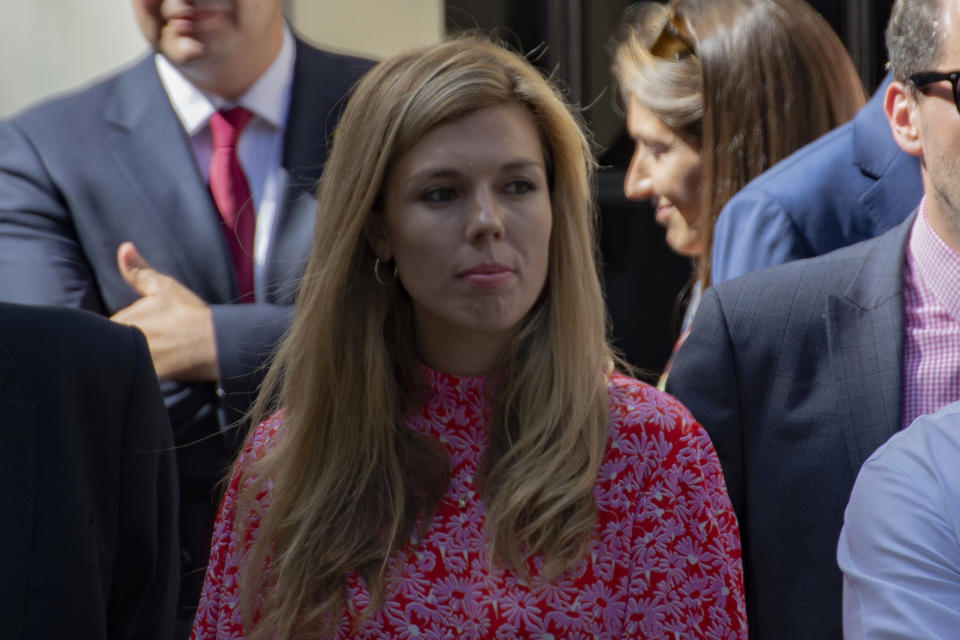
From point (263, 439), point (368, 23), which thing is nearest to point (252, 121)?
point (263, 439)

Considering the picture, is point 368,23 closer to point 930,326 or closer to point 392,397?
point 392,397

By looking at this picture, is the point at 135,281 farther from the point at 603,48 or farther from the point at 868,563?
the point at 603,48

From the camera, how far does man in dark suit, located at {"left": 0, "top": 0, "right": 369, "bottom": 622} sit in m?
2.62

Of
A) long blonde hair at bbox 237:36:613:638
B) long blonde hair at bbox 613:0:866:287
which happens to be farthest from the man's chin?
long blonde hair at bbox 613:0:866:287

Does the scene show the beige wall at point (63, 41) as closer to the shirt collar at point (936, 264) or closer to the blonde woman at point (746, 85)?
the blonde woman at point (746, 85)

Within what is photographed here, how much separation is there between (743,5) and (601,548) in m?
1.42

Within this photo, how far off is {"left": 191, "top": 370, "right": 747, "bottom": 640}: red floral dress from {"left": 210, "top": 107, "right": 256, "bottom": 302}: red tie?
850mm

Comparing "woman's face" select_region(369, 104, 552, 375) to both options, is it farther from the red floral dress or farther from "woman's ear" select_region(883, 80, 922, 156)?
"woman's ear" select_region(883, 80, 922, 156)

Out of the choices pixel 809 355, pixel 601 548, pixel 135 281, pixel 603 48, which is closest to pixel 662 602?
pixel 601 548

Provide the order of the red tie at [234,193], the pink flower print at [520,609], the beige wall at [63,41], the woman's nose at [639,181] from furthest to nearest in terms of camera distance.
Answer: the woman's nose at [639,181]
the beige wall at [63,41]
the red tie at [234,193]
the pink flower print at [520,609]

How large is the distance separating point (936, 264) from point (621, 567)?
742mm

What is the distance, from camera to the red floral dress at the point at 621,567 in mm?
1939

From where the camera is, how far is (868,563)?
1.60 m

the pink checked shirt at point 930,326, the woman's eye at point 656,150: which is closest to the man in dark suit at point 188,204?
the woman's eye at point 656,150
